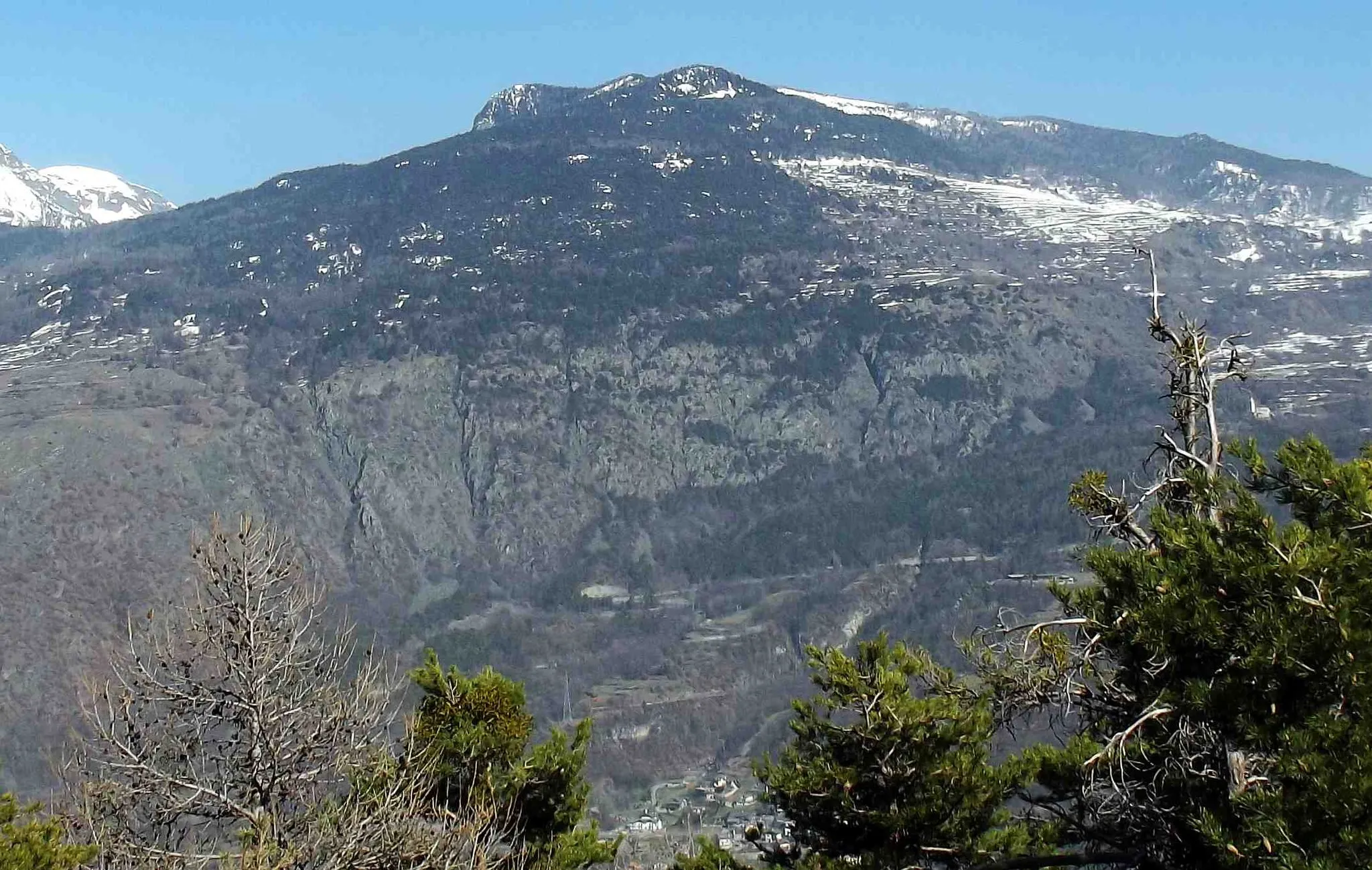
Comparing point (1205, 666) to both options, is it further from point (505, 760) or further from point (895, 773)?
point (505, 760)

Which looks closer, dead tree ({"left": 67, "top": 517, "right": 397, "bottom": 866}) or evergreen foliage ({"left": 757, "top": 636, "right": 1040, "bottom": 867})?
dead tree ({"left": 67, "top": 517, "right": 397, "bottom": 866})

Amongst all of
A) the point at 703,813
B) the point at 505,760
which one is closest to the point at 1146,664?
the point at 505,760

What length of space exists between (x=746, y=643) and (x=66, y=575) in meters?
73.1

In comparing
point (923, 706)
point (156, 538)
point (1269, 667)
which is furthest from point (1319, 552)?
point (156, 538)

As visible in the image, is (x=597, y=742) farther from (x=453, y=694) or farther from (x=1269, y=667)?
(x=1269, y=667)

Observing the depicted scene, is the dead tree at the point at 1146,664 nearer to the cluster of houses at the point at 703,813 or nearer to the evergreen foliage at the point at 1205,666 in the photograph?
the evergreen foliage at the point at 1205,666

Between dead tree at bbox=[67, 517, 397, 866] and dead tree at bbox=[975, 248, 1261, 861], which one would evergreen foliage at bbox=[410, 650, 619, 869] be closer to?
dead tree at bbox=[67, 517, 397, 866]

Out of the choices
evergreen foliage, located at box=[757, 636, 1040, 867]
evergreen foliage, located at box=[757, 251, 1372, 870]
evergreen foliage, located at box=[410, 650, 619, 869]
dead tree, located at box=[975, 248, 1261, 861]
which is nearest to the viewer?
evergreen foliage, located at box=[757, 251, 1372, 870]

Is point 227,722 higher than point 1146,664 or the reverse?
the reverse

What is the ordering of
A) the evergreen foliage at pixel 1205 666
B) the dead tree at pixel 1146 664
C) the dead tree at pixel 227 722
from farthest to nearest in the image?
the dead tree at pixel 227 722, the dead tree at pixel 1146 664, the evergreen foliage at pixel 1205 666

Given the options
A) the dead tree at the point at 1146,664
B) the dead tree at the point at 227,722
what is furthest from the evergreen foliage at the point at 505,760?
the dead tree at the point at 1146,664

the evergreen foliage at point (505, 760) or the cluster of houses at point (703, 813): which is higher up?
the evergreen foliage at point (505, 760)

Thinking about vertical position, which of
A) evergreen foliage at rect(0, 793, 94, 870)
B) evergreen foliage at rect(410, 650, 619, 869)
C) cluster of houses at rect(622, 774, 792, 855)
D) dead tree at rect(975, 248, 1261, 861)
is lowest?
cluster of houses at rect(622, 774, 792, 855)

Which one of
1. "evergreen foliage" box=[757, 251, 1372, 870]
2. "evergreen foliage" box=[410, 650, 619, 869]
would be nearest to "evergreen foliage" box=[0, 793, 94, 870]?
"evergreen foliage" box=[410, 650, 619, 869]
